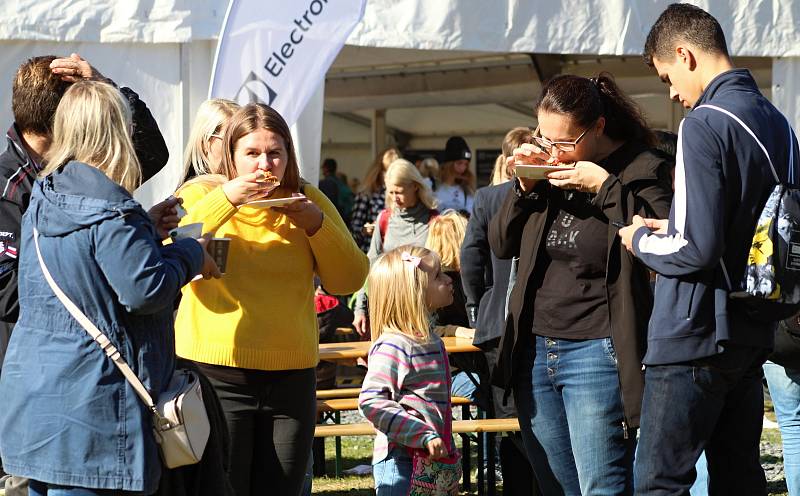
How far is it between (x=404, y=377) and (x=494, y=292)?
1212 mm

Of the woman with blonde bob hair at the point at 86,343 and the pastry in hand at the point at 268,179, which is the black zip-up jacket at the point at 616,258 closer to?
the pastry in hand at the point at 268,179

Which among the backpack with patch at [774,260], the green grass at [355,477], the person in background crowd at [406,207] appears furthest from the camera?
the person in background crowd at [406,207]

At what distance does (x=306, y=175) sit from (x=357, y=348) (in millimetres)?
1601

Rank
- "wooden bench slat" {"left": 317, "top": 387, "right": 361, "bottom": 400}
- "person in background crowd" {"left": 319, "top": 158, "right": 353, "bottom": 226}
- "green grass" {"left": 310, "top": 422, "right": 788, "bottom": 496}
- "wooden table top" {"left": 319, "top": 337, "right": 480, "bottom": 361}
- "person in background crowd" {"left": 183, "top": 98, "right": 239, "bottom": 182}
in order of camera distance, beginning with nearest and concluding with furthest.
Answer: "person in background crowd" {"left": 183, "top": 98, "right": 239, "bottom": 182} → "wooden table top" {"left": 319, "top": 337, "right": 480, "bottom": 361} → "green grass" {"left": 310, "top": 422, "right": 788, "bottom": 496} → "wooden bench slat" {"left": 317, "top": 387, "right": 361, "bottom": 400} → "person in background crowd" {"left": 319, "top": 158, "right": 353, "bottom": 226}

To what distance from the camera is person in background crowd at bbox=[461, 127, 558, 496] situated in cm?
525

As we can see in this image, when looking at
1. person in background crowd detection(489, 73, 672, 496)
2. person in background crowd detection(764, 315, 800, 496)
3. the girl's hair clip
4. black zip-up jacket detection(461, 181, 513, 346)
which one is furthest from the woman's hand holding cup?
person in background crowd detection(764, 315, 800, 496)

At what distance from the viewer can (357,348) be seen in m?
6.55

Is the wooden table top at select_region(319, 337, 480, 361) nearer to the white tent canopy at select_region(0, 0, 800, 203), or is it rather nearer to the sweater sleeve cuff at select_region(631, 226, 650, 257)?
the white tent canopy at select_region(0, 0, 800, 203)

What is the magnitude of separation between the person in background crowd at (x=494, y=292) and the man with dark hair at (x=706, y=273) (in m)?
0.99

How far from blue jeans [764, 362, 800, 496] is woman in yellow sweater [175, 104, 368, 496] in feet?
7.66

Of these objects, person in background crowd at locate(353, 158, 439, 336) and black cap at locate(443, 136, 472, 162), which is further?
black cap at locate(443, 136, 472, 162)

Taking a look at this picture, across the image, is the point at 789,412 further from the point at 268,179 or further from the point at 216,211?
the point at 216,211

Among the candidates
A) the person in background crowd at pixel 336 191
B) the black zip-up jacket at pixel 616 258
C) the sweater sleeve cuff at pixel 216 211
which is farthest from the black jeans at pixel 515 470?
the person in background crowd at pixel 336 191

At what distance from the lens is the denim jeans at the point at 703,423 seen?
3.22m
